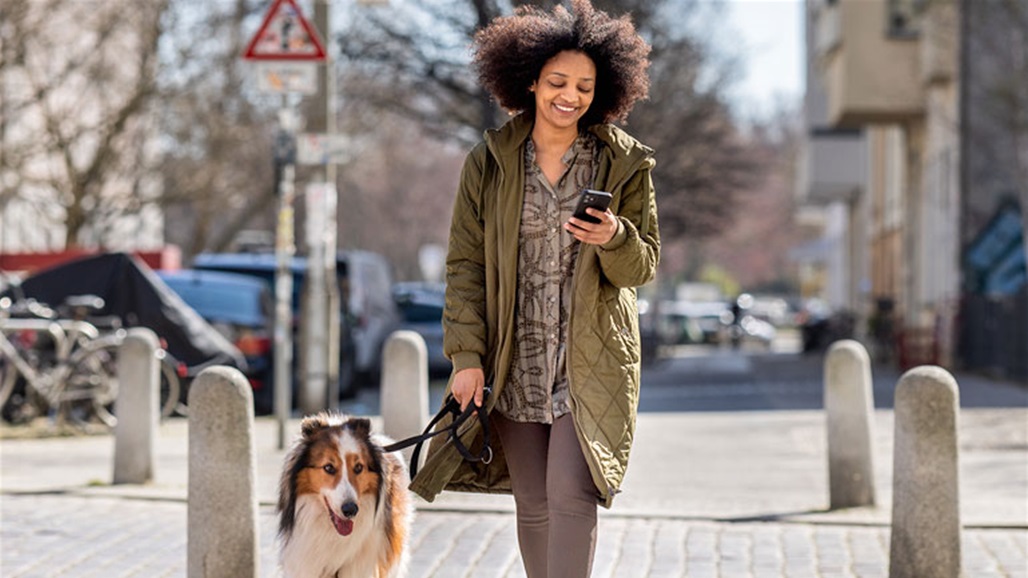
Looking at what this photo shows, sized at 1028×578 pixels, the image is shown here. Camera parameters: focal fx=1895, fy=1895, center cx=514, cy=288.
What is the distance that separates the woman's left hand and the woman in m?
0.15

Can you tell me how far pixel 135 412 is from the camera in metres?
11.6

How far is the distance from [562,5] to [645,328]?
113 feet

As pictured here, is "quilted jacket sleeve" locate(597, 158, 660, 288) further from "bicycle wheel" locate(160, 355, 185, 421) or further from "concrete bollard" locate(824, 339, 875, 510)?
"bicycle wheel" locate(160, 355, 185, 421)

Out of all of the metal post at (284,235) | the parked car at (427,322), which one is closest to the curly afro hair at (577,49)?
the metal post at (284,235)

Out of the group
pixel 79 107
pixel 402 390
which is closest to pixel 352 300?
pixel 79 107

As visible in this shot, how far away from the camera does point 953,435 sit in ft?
26.6

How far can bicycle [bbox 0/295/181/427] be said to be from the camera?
16.5 meters

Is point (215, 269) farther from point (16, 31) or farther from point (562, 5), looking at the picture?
→ point (562, 5)

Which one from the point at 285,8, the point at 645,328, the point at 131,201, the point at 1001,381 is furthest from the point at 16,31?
the point at 645,328

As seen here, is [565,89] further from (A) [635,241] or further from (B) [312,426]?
(B) [312,426]

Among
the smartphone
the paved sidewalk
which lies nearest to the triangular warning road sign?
the paved sidewalk

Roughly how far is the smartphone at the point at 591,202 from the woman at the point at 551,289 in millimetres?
176

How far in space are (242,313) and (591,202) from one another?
48.5ft

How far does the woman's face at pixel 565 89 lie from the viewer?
5.93m
